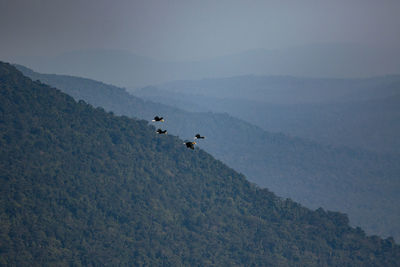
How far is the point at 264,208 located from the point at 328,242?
12.2m

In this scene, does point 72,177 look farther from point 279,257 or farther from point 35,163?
point 279,257

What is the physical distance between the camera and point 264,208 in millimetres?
114000

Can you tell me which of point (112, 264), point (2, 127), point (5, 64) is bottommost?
point (112, 264)

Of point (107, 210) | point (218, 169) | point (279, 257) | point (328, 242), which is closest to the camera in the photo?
point (107, 210)

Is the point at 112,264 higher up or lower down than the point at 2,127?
lower down

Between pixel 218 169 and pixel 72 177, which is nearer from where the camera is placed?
pixel 72 177

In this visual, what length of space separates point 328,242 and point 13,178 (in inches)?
2103

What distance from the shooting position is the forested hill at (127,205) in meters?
87.0

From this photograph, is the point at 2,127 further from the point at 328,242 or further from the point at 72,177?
the point at 328,242

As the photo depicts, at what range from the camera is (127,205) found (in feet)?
328

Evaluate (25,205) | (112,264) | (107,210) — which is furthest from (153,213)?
(25,205)

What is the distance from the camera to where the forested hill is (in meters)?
87.0

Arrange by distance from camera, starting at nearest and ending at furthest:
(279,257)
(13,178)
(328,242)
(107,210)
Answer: (13,178)
(107,210)
(279,257)
(328,242)

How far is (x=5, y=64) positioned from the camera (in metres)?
112
